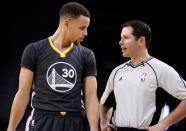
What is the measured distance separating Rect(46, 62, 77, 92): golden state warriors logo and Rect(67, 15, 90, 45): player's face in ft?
0.69

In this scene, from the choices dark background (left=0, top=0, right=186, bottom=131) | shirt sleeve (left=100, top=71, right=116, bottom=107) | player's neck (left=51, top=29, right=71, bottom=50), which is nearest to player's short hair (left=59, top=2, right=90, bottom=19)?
player's neck (left=51, top=29, right=71, bottom=50)

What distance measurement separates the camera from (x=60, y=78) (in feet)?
9.59

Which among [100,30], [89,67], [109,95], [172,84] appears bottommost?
[109,95]

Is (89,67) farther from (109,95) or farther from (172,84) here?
(172,84)

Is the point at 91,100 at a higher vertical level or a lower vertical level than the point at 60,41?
lower

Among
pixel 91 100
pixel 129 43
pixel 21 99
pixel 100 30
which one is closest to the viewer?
pixel 21 99

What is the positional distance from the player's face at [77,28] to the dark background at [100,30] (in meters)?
3.64

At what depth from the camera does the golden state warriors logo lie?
115 inches

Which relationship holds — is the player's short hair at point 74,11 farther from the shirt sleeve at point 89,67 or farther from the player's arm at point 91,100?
the player's arm at point 91,100

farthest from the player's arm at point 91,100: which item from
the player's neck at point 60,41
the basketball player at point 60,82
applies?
the player's neck at point 60,41

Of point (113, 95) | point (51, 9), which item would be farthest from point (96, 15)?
point (113, 95)

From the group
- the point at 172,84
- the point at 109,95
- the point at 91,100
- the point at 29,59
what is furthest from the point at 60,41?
the point at 172,84

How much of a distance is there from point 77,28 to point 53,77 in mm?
356

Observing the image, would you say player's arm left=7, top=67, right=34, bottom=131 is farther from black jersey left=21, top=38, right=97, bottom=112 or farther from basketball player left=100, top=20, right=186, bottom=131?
basketball player left=100, top=20, right=186, bottom=131
